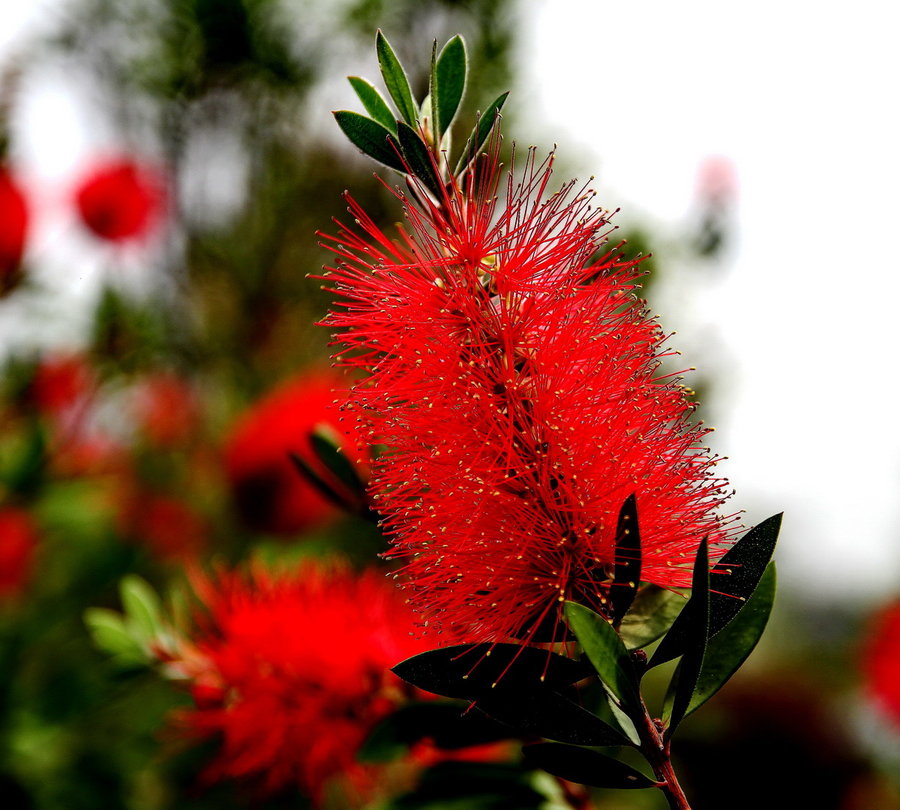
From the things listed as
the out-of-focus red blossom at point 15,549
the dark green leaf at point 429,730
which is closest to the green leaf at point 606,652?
the dark green leaf at point 429,730

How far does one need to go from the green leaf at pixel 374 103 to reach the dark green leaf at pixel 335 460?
0.25m

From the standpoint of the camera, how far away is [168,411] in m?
2.08

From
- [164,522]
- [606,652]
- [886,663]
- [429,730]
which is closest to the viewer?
[606,652]

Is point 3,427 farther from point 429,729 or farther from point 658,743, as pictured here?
point 658,743

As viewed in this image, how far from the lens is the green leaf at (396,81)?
445 mm

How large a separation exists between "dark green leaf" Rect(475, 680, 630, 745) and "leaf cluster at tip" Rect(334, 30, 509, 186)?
29cm

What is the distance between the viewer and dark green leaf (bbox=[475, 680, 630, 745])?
420mm

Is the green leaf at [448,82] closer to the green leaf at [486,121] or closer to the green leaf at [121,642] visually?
the green leaf at [486,121]

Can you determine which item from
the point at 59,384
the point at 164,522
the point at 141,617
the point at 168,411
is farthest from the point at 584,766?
the point at 168,411

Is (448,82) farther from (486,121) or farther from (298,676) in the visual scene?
(298,676)

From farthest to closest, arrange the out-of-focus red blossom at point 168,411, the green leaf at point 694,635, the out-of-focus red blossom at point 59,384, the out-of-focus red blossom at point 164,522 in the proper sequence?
the out-of-focus red blossom at point 168,411 → the out-of-focus red blossom at point 164,522 → the out-of-focus red blossom at point 59,384 → the green leaf at point 694,635

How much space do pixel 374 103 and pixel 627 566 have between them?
0.96ft

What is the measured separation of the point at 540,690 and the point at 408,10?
1.62 meters

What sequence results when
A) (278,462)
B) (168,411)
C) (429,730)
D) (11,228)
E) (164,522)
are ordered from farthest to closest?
(168,411)
(164,522)
(11,228)
(278,462)
(429,730)
